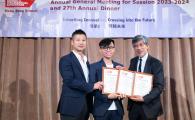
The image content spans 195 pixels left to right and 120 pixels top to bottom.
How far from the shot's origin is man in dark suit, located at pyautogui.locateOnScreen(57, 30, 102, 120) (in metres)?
2.49

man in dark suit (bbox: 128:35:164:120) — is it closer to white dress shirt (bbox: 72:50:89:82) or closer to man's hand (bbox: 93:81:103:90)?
man's hand (bbox: 93:81:103:90)

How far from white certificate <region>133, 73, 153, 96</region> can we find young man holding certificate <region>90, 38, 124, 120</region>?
7.0 inches

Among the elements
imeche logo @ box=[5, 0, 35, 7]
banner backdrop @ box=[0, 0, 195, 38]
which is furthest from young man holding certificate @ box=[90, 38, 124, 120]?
imeche logo @ box=[5, 0, 35, 7]

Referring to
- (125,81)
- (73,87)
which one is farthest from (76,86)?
(125,81)

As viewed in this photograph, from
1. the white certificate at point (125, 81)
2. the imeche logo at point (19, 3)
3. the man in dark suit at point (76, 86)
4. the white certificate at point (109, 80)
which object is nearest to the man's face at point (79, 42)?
the man in dark suit at point (76, 86)

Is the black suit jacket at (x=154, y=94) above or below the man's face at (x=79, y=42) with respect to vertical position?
below

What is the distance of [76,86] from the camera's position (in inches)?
97.2

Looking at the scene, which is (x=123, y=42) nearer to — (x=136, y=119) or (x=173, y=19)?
(x=173, y=19)

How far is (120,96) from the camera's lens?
2.54 meters

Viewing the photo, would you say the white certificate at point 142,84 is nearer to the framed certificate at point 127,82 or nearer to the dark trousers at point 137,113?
the framed certificate at point 127,82

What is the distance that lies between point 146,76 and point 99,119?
0.53 meters

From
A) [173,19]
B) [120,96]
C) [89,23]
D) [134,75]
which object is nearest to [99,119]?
[120,96]

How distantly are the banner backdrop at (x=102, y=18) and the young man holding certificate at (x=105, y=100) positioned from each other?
4.25 feet

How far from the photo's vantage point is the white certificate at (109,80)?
253 centimetres
